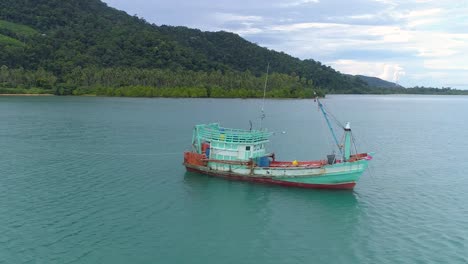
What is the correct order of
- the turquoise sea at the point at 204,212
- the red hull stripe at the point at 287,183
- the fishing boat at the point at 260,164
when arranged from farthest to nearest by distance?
the red hull stripe at the point at 287,183, the fishing boat at the point at 260,164, the turquoise sea at the point at 204,212

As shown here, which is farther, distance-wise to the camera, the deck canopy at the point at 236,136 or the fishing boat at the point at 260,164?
the deck canopy at the point at 236,136

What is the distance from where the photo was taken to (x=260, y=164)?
145 feet

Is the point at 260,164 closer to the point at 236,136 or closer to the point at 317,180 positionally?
the point at 236,136

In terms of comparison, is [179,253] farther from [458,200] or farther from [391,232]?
[458,200]

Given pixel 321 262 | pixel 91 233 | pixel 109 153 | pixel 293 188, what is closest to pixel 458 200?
pixel 293 188

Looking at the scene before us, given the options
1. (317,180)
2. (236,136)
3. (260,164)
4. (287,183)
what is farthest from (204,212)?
(317,180)

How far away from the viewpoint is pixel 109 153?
193ft

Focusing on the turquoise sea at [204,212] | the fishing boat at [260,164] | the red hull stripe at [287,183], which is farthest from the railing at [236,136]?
the turquoise sea at [204,212]

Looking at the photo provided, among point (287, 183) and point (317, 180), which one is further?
point (287, 183)

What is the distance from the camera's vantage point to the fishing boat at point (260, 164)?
136 ft

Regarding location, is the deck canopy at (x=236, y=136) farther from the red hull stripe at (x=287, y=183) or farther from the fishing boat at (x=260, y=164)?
the red hull stripe at (x=287, y=183)

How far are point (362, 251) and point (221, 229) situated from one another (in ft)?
→ 34.2

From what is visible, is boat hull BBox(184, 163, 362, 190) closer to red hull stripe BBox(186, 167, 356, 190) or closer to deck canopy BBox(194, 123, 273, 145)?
red hull stripe BBox(186, 167, 356, 190)

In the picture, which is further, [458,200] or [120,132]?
[120,132]
